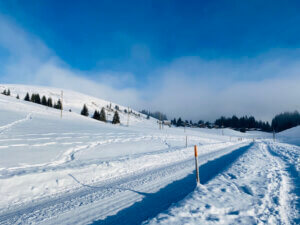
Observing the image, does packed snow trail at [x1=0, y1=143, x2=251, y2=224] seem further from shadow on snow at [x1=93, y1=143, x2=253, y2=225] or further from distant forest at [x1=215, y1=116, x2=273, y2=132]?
distant forest at [x1=215, y1=116, x2=273, y2=132]

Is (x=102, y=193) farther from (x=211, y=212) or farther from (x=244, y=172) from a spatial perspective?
(x=244, y=172)

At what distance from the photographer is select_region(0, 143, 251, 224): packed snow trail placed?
387 cm

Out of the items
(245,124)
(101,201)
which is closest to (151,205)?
(101,201)

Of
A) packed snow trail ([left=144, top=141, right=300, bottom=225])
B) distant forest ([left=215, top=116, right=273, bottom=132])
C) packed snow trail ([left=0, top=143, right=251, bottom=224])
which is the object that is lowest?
packed snow trail ([left=0, top=143, right=251, bottom=224])

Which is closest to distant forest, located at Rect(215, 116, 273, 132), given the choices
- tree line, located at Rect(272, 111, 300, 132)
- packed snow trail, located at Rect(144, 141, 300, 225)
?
tree line, located at Rect(272, 111, 300, 132)

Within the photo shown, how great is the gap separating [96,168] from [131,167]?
183 cm

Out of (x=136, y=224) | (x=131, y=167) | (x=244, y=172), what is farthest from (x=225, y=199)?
(x=131, y=167)

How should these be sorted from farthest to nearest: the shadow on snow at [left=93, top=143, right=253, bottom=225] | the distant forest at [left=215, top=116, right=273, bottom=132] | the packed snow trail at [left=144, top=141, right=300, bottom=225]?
the distant forest at [left=215, top=116, right=273, bottom=132] → the shadow on snow at [left=93, top=143, right=253, bottom=225] → the packed snow trail at [left=144, top=141, right=300, bottom=225]

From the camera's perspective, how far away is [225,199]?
4.39 meters

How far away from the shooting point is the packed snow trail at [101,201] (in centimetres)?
387

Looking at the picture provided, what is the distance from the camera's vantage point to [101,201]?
4609 millimetres

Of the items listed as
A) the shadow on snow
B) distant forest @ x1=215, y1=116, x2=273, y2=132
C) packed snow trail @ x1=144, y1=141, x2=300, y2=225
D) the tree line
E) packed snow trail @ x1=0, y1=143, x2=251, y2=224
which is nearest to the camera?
packed snow trail @ x1=144, y1=141, x2=300, y2=225

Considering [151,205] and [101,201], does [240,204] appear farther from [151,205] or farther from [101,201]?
[101,201]

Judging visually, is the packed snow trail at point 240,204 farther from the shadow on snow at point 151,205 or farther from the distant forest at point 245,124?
the distant forest at point 245,124
